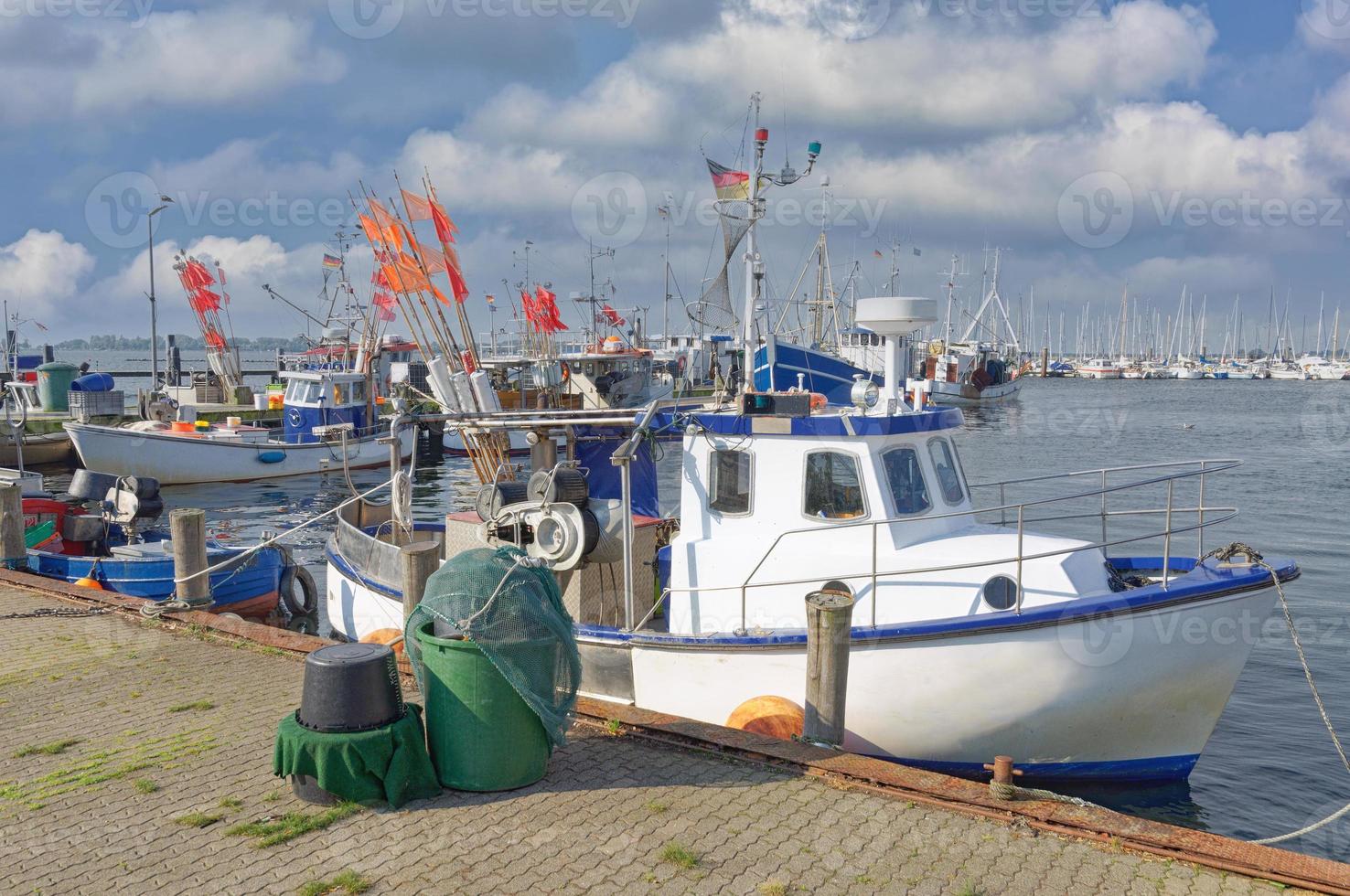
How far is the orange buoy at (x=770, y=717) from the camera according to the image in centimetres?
847

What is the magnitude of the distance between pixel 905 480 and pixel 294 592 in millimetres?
11555

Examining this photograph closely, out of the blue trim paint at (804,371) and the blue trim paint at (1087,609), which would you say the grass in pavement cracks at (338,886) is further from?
the blue trim paint at (804,371)

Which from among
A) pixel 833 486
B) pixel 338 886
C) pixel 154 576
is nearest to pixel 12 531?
pixel 154 576

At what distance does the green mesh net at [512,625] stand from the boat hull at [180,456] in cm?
2628

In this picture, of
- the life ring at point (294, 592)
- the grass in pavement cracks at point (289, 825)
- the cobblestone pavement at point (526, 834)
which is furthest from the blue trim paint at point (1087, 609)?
the life ring at point (294, 592)

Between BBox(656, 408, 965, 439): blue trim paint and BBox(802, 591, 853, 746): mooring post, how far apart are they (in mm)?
2541

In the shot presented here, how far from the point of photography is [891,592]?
369 inches

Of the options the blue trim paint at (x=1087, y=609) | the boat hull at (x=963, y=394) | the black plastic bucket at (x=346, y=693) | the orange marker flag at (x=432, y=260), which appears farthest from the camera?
the boat hull at (x=963, y=394)

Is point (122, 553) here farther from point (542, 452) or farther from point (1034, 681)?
point (1034, 681)

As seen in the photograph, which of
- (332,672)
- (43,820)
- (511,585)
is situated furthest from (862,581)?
(43,820)

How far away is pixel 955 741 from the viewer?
8.97 metres

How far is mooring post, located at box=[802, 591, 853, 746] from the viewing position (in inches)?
288

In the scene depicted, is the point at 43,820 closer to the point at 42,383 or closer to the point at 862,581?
the point at 862,581

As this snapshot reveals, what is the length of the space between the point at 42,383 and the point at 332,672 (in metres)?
44.6
